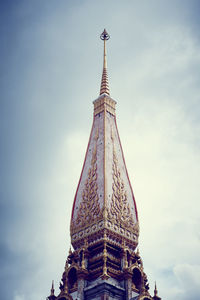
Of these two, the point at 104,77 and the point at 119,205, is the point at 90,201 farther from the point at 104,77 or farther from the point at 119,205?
the point at 104,77

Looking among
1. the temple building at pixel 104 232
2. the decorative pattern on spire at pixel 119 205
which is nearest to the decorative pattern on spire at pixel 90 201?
the temple building at pixel 104 232

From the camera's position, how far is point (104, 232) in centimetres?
5069

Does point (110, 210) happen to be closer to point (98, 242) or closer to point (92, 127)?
point (98, 242)

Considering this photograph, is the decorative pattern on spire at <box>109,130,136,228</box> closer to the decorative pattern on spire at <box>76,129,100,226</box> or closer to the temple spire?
the decorative pattern on spire at <box>76,129,100,226</box>

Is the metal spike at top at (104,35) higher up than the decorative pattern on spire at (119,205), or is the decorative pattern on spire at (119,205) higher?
the metal spike at top at (104,35)

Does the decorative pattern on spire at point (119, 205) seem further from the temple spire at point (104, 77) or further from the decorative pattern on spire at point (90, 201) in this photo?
the temple spire at point (104, 77)

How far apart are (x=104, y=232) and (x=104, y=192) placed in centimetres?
402

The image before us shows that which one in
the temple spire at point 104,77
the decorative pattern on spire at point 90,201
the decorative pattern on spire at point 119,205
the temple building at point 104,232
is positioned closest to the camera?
the temple building at point 104,232

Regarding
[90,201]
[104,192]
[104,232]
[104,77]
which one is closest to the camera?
[104,232]

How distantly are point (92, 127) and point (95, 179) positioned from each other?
23.6ft

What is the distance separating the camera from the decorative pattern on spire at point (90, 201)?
52719 millimetres

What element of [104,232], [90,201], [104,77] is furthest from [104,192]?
[104,77]

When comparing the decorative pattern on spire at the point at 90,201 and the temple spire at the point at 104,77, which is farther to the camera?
the temple spire at the point at 104,77

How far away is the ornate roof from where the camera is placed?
52.1 metres
